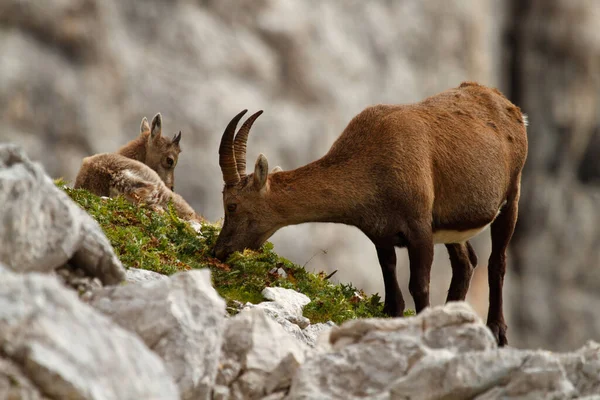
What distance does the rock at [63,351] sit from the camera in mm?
3660

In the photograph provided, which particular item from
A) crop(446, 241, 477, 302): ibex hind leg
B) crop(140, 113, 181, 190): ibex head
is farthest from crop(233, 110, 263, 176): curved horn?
crop(140, 113, 181, 190): ibex head

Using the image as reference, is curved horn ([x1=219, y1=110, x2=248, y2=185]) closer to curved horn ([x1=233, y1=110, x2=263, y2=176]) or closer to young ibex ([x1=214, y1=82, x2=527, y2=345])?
A: young ibex ([x1=214, y1=82, x2=527, y2=345])

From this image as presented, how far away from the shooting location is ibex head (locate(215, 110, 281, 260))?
10188mm

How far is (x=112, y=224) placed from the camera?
32.5ft

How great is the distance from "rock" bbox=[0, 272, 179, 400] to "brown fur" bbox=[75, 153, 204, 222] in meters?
7.93

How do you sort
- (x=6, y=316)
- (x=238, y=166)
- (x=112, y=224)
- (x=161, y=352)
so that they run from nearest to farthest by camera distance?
1. (x=6, y=316)
2. (x=161, y=352)
3. (x=112, y=224)
4. (x=238, y=166)

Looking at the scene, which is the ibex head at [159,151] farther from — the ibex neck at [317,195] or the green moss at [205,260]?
the ibex neck at [317,195]

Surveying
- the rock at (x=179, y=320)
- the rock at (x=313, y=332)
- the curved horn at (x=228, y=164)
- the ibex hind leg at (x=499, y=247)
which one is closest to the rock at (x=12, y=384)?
the rock at (x=179, y=320)

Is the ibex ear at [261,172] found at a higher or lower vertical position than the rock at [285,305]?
higher

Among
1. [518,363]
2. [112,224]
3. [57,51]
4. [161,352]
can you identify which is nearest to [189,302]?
[161,352]

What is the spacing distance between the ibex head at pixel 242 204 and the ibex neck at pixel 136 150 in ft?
16.7

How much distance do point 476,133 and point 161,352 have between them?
677cm

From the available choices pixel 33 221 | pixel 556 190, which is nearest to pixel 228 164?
pixel 33 221

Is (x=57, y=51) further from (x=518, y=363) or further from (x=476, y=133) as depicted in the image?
(x=518, y=363)
